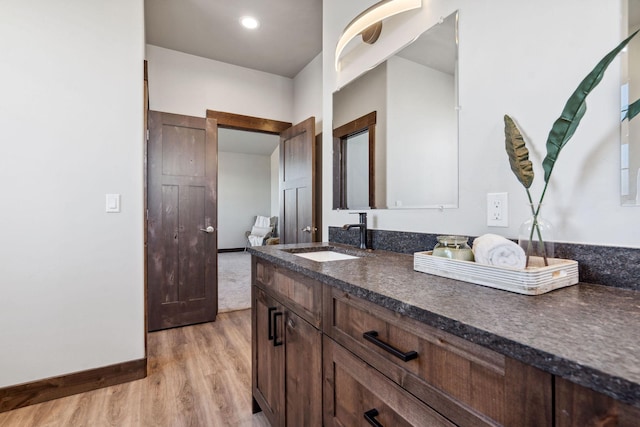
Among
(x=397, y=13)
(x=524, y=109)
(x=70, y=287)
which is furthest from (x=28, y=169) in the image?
(x=524, y=109)

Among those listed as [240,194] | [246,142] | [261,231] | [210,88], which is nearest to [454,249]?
[210,88]

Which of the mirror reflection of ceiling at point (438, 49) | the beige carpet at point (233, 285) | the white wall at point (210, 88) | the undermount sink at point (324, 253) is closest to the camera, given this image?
the mirror reflection of ceiling at point (438, 49)

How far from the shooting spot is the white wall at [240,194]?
26.0 feet

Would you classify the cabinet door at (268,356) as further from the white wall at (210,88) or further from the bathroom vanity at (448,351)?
the white wall at (210,88)

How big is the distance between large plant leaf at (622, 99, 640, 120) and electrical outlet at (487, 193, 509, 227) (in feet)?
1.16

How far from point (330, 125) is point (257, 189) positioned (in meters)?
6.51

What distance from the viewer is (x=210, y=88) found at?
3174mm

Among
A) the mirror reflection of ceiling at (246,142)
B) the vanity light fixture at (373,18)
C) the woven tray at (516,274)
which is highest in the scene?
the mirror reflection of ceiling at (246,142)

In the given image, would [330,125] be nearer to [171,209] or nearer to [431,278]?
[431,278]

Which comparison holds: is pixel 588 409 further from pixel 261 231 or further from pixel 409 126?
pixel 261 231

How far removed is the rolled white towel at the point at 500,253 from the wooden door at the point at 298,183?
196cm

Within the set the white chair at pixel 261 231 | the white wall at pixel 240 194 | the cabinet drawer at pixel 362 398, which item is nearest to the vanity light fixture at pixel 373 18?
the cabinet drawer at pixel 362 398

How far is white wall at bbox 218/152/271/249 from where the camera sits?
7922mm

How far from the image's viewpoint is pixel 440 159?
4.29 feet
